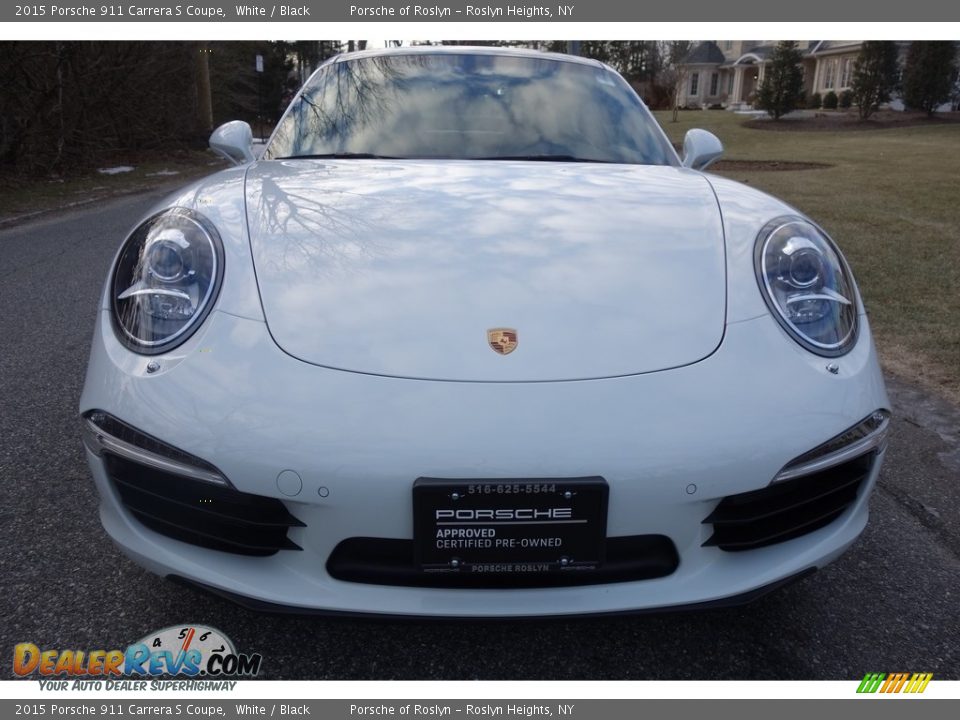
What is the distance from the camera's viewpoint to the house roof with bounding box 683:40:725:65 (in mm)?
58312

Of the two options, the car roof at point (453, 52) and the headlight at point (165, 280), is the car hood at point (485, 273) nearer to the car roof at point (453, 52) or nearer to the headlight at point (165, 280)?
the headlight at point (165, 280)

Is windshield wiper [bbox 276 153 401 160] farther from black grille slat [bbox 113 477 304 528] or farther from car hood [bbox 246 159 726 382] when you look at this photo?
black grille slat [bbox 113 477 304 528]

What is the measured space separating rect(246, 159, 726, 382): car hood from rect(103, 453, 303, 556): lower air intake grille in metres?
0.31

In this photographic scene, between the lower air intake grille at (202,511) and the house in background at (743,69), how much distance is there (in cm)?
4729

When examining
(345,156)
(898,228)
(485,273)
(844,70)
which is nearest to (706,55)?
(844,70)

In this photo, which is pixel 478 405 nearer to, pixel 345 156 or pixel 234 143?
pixel 345 156

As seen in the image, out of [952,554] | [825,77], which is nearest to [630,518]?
[952,554]

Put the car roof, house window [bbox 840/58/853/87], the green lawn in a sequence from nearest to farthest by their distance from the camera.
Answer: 1. the car roof
2. the green lawn
3. house window [bbox 840/58/853/87]

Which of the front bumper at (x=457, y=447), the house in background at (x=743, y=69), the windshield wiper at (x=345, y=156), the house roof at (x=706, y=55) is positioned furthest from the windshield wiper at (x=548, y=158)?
the house roof at (x=706, y=55)

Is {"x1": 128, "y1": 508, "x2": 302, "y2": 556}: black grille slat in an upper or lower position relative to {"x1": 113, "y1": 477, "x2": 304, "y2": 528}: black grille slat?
lower

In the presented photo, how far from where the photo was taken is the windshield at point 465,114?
103 inches

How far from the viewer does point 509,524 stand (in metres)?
1.43

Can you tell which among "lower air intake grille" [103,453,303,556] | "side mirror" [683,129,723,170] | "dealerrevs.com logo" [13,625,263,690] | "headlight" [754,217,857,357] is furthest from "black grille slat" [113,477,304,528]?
"side mirror" [683,129,723,170]

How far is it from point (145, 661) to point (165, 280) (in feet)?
2.75
